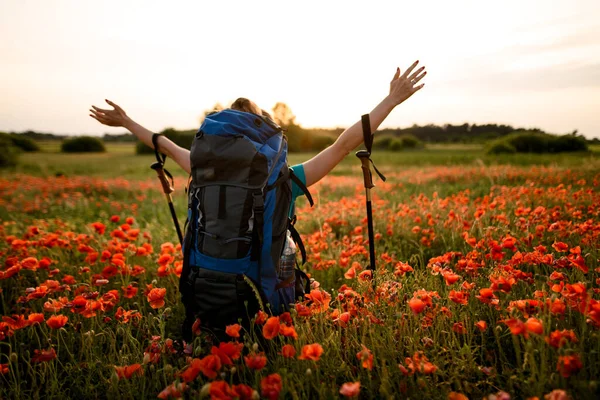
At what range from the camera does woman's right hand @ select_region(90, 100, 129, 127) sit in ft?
10.8

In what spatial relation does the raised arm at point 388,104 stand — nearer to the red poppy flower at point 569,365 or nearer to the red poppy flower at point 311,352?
the red poppy flower at point 311,352

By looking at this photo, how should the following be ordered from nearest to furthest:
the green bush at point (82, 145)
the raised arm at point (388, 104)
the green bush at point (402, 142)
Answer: the raised arm at point (388, 104) → the green bush at point (402, 142) → the green bush at point (82, 145)

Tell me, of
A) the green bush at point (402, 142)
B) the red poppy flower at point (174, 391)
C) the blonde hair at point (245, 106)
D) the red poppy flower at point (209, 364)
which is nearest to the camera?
the red poppy flower at point (174, 391)

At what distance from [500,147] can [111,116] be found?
71.8 ft

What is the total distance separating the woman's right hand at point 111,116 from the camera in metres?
3.29

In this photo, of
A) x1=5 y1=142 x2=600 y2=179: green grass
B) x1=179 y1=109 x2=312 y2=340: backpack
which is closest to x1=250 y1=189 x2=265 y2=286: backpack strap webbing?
x1=179 y1=109 x2=312 y2=340: backpack

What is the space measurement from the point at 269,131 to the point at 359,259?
1624mm

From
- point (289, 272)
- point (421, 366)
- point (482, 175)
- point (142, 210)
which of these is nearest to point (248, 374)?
point (289, 272)

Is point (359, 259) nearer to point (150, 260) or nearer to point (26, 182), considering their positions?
point (150, 260)

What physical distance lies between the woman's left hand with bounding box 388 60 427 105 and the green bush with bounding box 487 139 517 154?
2043cm

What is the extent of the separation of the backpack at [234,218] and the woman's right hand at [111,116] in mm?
1403

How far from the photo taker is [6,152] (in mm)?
19031

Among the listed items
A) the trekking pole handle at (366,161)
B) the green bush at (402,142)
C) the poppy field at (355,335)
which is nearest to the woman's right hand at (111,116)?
the poppy field at (355,335)

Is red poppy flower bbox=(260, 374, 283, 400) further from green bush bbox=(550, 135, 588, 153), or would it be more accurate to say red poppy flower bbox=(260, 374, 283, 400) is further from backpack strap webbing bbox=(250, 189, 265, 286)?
green bush bbox=(550, 135, 588, 153)
